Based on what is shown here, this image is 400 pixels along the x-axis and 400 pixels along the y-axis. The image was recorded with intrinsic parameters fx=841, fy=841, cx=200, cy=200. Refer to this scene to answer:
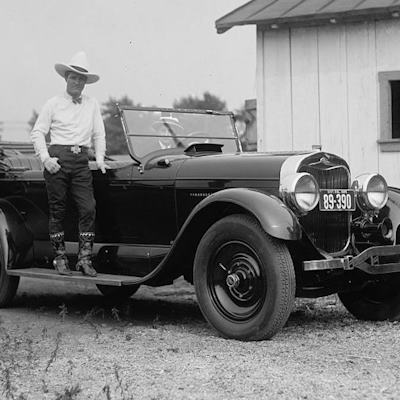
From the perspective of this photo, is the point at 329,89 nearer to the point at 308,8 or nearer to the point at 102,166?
the point at 308,8

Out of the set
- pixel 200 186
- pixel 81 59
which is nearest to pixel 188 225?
pixel 200 186

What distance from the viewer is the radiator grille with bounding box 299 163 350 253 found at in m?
5.84

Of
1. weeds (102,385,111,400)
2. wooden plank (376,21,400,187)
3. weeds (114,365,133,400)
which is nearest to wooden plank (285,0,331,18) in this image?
wooden plank (376,21,400,187)

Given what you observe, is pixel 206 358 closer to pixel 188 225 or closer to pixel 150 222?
pixel 188 225

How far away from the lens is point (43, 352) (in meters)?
5.22

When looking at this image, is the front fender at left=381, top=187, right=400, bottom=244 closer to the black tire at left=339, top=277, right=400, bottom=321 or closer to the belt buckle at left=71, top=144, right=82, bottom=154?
the black tire at left=339, top=277, right=400, bottom=321

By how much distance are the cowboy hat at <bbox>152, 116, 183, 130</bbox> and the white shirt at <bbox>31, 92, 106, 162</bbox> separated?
465 mm

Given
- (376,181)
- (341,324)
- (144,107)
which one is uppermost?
(144,107)

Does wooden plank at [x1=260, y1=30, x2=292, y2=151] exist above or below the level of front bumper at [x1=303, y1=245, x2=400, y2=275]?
above

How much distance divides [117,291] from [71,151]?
1730 millimetres

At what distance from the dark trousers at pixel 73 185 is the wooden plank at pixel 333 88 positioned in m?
4.34

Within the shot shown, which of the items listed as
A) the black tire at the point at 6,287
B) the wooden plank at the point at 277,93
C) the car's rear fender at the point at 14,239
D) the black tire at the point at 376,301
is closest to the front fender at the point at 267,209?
the black tire at the point at 376,301

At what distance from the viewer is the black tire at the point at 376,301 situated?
6453 millimetres

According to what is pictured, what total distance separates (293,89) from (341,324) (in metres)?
4.79
